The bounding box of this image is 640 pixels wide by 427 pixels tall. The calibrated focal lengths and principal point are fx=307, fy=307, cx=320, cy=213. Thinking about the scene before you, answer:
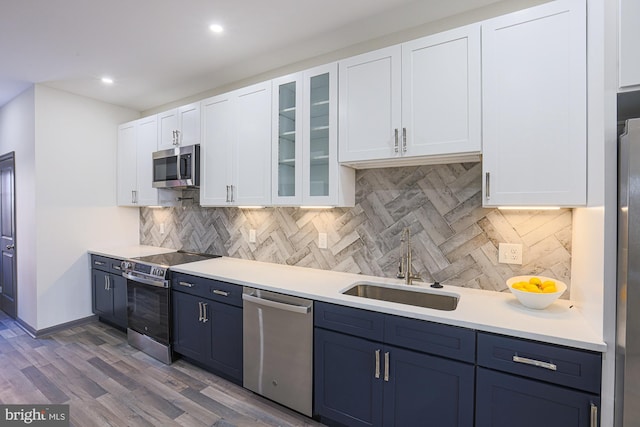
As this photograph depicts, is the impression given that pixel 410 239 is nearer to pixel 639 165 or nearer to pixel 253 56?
pixel 639 165

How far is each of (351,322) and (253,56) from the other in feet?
7.90

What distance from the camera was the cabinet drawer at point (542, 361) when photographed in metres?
1.28

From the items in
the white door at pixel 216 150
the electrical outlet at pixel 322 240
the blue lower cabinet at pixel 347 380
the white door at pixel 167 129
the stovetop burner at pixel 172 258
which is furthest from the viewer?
the white door at pixel 167 129

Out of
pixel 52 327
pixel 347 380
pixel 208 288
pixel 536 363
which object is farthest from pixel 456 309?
pixel 52 327

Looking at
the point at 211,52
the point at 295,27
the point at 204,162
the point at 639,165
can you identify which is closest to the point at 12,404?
the point at 204,162

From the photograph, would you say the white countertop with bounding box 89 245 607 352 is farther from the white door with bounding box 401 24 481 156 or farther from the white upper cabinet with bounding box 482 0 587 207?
the white door with bounding box 401 24 481 156

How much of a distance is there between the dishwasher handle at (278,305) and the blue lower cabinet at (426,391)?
1.86 ft

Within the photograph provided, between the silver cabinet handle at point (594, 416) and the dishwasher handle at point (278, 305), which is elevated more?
the dishwasher handle at point (278, 305)

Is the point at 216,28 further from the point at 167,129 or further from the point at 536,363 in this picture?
the point at 536,363

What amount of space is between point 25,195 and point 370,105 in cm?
408

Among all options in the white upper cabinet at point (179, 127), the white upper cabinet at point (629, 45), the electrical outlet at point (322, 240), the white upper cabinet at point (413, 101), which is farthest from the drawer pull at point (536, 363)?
the white upper cabinet at point (179, 127)

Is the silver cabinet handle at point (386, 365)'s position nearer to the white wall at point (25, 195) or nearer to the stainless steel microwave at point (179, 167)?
the stainless steel microwave at point (179, 167)

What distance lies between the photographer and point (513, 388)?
1412 mm

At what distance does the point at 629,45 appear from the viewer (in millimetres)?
1228
